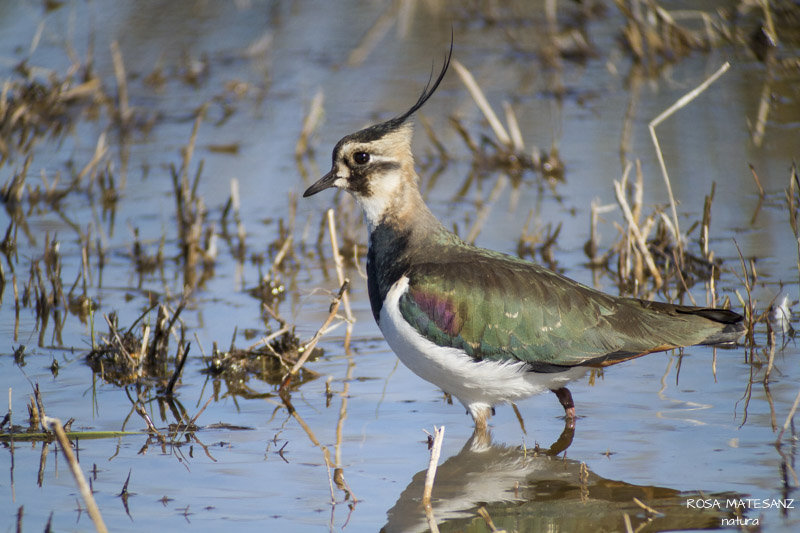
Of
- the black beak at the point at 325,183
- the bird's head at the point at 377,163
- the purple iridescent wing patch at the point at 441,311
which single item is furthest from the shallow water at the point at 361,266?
the bird's head at the point at 377,163

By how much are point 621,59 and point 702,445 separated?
25.6ft

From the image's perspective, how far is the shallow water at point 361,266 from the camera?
4227mm

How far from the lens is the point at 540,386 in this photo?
15.9 ft

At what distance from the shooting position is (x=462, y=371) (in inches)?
185

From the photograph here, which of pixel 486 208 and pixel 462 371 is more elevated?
pixel 462 371

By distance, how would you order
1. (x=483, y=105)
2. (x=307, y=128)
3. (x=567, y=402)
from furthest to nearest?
(x=307, y=128) < (x=483, y=105) < (x=567, y=402)

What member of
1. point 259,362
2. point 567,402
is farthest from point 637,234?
point 259,362

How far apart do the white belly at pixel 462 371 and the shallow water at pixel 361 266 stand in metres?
0.21

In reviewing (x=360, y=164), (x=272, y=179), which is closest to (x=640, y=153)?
(x=272, y=179)

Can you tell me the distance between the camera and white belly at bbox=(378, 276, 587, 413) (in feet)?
15.4

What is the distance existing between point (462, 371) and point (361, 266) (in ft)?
8.73

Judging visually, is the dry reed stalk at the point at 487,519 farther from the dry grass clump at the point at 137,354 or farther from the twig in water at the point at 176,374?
the dry grass clump at the point at 137,354

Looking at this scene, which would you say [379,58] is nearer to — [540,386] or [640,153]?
[640,153]

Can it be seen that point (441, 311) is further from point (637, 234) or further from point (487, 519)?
point (637, 234)
